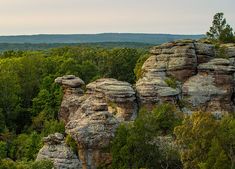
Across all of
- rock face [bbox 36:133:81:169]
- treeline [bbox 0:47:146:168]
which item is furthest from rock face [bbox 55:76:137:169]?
treeline [bbox 0:47:146:168]

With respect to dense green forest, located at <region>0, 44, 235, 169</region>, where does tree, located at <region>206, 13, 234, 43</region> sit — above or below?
above

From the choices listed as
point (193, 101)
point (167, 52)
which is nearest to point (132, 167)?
point (193, 101)

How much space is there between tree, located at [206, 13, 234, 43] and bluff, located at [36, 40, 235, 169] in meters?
9.04

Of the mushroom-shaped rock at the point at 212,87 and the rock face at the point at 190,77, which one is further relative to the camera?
the mushroom-shaped rock at the point at 212,87

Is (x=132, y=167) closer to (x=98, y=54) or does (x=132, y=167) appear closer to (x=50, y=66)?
(x=50, y=66)

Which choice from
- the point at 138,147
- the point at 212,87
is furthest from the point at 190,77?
the point at 138,147

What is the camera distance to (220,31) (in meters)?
79.6

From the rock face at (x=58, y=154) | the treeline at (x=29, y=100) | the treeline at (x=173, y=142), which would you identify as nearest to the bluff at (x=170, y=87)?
the rock face at (x=58, y=154)

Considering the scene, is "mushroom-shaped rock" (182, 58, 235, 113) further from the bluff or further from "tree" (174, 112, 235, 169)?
"tree" (174, 112, 235, 169)

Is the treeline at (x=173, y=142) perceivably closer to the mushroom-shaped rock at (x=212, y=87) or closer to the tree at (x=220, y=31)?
the mushroom-shaped rock at (x=212, y=87)

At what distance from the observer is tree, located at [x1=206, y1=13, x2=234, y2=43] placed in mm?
75125

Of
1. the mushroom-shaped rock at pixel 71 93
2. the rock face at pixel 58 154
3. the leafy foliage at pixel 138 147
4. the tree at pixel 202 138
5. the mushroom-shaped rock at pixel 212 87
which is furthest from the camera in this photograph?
the mushroom-shaped rock at pixel 71 93

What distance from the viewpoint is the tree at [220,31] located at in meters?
75.1

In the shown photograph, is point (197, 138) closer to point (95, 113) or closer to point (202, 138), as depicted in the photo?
point (202, 138)
